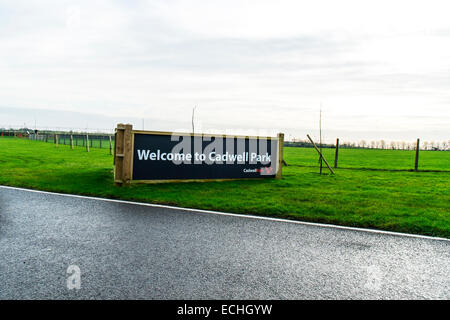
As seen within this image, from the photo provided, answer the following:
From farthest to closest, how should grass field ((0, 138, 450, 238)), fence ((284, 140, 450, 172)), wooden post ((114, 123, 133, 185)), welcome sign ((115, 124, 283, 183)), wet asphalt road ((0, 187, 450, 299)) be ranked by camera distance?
fence ((284, 140, 450, 172)) → welcome sign ((115, 124, 283, 183)) → wooden post ((114, 123, 133, 185)) → grass field ((0, 138, 450, 238)) → wet asphalt road ((0, 187, 450, 299))

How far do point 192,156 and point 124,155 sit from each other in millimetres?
2258

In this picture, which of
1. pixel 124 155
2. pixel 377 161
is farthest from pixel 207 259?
pixel 377 161

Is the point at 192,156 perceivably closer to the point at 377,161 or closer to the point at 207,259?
the point at 207,259

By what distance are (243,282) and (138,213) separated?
4.11 meters

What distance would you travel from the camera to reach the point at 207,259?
469 cm

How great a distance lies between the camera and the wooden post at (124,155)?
1148cm

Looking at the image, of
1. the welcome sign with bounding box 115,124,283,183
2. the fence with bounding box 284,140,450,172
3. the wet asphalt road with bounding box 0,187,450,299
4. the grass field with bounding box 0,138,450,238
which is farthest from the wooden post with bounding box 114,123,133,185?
the fence with bounding box 284,140,450,172

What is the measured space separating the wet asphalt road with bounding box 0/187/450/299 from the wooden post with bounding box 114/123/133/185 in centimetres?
427

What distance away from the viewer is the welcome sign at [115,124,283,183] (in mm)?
11594

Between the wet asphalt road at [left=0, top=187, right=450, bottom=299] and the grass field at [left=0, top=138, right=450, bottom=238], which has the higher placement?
the grass field at [left=0, top=138, right=450, bottom=238]

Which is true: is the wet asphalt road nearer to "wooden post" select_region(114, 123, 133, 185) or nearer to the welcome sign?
"wooden post" select_region(114, 123, 133, 185)

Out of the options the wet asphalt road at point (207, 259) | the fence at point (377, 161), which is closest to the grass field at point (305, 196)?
the wet asphalt road at point (207, 259)

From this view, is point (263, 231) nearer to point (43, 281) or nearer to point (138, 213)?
point (138, 213)

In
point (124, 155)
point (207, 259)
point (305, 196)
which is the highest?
point (124, 155)
